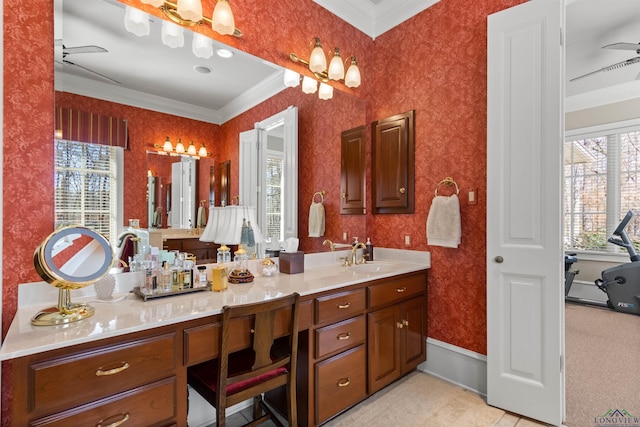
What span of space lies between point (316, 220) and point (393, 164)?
87 centimetres

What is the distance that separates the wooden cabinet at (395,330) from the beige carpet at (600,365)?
101 centimetres

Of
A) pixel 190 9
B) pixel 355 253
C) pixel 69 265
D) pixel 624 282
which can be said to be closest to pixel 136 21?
pixel 190 9

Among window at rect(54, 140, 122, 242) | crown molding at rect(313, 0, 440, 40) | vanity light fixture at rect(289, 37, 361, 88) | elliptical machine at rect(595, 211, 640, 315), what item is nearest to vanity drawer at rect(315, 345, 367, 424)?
window at rect(54, 140, 122, 242)

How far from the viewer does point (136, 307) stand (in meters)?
1.40

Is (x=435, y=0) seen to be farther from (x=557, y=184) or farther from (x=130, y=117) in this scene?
(x=130, y=117)

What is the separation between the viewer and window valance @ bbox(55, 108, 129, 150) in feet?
4.92

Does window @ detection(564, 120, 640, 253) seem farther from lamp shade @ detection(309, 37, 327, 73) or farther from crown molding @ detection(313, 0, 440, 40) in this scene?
lamp shade @ detection(309, 37, 327, 73)

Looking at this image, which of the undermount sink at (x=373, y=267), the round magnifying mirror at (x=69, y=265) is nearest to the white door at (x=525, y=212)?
the undermount sink at (x=373, y=267)

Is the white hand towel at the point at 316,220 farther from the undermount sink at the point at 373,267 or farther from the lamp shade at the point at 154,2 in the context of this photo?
the lamp shade at the point at 154,2

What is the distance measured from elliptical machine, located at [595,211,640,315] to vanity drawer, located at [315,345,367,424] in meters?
4.09

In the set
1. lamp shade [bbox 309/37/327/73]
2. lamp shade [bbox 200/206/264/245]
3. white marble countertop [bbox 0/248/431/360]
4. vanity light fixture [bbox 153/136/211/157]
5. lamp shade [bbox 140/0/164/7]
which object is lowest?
white marble countertop [bbox 0/248/431/360]

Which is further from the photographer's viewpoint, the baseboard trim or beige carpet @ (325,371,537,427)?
the baseboard trim

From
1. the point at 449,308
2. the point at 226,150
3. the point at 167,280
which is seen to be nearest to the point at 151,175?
the point at 226,150

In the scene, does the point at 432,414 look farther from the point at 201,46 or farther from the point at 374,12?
the point at 374,12
